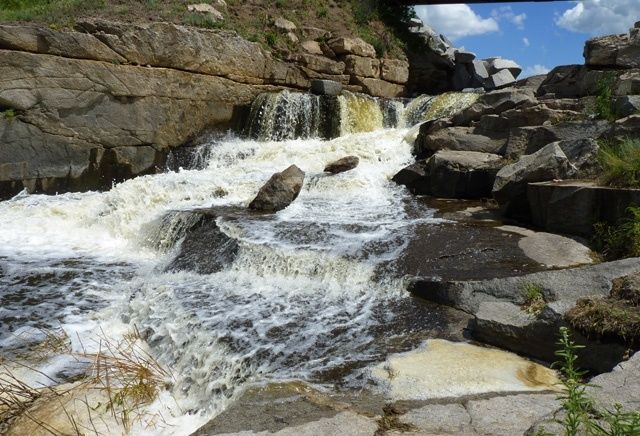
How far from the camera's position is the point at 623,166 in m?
7.04

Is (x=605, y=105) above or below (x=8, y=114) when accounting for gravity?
above

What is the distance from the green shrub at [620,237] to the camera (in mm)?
6149

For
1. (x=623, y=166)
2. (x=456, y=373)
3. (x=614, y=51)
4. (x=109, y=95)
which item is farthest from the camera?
(x=109, y=95)

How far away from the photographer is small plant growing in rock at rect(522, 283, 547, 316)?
16.5 feet

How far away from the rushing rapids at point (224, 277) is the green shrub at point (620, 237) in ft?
7.55

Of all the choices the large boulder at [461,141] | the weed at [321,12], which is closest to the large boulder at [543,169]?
the large boulder at [461,141]

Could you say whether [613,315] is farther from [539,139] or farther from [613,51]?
[613,51]

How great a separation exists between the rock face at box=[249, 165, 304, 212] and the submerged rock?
174 centimetres

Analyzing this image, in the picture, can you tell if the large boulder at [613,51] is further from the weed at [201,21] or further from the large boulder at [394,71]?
the weed at [201,21]

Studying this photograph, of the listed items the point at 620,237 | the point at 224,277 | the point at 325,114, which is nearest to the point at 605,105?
the point at 620,237

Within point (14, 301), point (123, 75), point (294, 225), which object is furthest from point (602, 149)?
point (123, 75)

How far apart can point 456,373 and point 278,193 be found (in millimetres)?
5430

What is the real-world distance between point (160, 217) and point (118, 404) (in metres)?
5.02

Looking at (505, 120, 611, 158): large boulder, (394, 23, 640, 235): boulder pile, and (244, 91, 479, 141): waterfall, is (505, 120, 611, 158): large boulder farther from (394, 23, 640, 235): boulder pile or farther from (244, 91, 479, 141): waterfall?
(244, 91, 479, 141): waterfall
